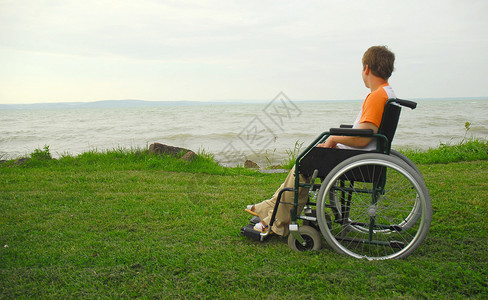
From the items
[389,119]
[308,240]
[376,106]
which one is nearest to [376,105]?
[376,106]

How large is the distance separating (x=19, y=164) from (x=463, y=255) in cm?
726

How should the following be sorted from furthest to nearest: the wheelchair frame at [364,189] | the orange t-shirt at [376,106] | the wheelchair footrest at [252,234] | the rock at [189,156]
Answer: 1. the rock at [189,156]
2. the wheelchair footrest at [252,234]
3. the orange t-shirt at [376,106]
4. the wheelchair frame at [364,189]

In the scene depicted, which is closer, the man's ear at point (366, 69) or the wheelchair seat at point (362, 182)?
the wheelchair seat at point (362, 182)

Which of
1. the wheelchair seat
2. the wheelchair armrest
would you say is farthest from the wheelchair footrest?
the wheelchair armrest

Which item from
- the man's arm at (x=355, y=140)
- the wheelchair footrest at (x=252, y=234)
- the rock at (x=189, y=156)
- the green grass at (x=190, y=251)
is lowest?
the green grass at (x=190, y=251)

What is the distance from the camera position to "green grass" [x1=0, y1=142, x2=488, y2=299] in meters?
2.26

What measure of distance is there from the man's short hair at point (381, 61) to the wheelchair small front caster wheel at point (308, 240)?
1325 millimetres

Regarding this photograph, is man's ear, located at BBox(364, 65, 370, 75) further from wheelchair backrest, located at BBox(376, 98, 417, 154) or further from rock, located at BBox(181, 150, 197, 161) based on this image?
rock, located at BBox(181, 150, 197, 161)

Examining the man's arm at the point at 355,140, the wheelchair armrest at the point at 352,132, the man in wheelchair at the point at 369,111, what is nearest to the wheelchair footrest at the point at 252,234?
the man in wheelchair at the point at 369,111

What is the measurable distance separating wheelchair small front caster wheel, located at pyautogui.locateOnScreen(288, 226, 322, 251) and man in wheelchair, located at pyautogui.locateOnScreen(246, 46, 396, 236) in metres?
0.12

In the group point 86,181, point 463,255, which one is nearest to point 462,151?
point 463,255

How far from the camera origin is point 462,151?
22.2 ft

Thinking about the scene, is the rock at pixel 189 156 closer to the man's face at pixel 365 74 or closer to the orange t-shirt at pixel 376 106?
the man's face at pixel 365 74

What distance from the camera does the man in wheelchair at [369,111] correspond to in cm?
250
